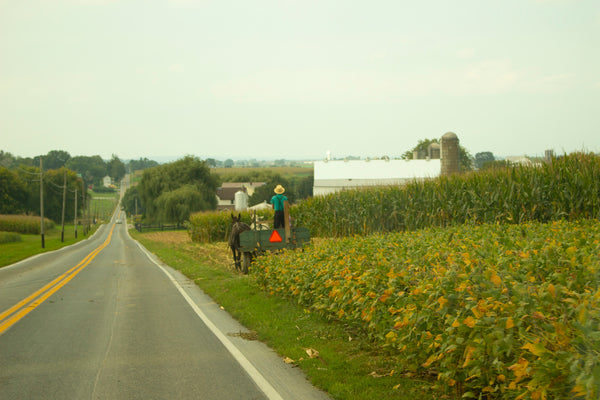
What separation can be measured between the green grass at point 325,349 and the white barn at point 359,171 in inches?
1962

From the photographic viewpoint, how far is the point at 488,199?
58.4 feet

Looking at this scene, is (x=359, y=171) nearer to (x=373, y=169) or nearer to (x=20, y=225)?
(x=373, y=169)

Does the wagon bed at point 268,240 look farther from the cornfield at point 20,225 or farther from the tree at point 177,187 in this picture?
the cornfield at point 20,225

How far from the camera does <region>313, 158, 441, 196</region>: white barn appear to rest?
203ft

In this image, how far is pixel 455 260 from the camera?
6734mm

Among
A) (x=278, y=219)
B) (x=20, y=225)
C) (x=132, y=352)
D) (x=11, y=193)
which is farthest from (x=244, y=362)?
(x=11, y=193)

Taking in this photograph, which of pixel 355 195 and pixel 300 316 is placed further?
pixel 355 195

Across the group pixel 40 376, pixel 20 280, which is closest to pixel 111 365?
pixel 40 376

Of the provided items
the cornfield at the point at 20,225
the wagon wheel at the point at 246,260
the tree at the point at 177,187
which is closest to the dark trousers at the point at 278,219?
the wagon wheel at the point at 246,260

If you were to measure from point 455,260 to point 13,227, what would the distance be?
290 ft

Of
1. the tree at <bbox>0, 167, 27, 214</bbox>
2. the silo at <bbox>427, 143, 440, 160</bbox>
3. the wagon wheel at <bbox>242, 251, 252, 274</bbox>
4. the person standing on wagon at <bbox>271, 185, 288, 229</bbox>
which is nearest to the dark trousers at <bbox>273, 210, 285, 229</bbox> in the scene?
the person standing on wagon at <bbox>271, 185, 288, 229</bbox>

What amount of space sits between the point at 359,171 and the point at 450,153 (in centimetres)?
3565

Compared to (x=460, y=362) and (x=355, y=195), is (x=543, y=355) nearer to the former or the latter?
(x=460, y=362)

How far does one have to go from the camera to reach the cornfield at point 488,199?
602 inches
